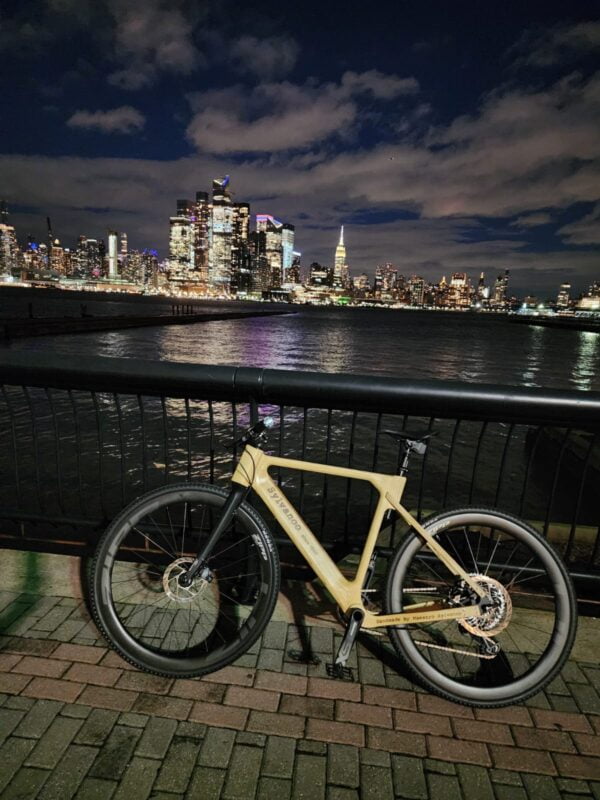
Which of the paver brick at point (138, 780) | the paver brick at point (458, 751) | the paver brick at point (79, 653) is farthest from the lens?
the paver brick at point (79, 653)

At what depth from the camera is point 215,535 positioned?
2.70m

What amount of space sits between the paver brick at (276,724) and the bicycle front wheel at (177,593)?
0.36m

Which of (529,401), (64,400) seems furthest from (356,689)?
(64,400)

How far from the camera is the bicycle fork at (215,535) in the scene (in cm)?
271

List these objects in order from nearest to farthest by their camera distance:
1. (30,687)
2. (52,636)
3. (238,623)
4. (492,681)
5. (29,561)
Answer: (30,687) → (492,681) → (52,636) → (238,623) → (29,561)

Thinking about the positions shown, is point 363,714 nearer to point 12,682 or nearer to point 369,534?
point 369,534

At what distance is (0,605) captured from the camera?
3.37 meters

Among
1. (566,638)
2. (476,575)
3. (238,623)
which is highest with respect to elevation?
(476,575)

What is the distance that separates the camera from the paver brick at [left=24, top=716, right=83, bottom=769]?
226cm

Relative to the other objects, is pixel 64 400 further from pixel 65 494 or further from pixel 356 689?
pixel 356 689

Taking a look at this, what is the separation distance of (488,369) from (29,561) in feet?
117

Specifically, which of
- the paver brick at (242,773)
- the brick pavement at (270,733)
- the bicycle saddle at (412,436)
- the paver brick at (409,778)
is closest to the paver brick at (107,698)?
the brick pavement at (270,733)

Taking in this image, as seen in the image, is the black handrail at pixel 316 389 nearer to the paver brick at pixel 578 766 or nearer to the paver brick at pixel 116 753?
the paver brick at pixel 578 766

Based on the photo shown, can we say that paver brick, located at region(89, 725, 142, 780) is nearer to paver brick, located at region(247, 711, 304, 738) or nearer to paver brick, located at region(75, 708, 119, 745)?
paver brick, located at region(75, 708, 119, 745)
